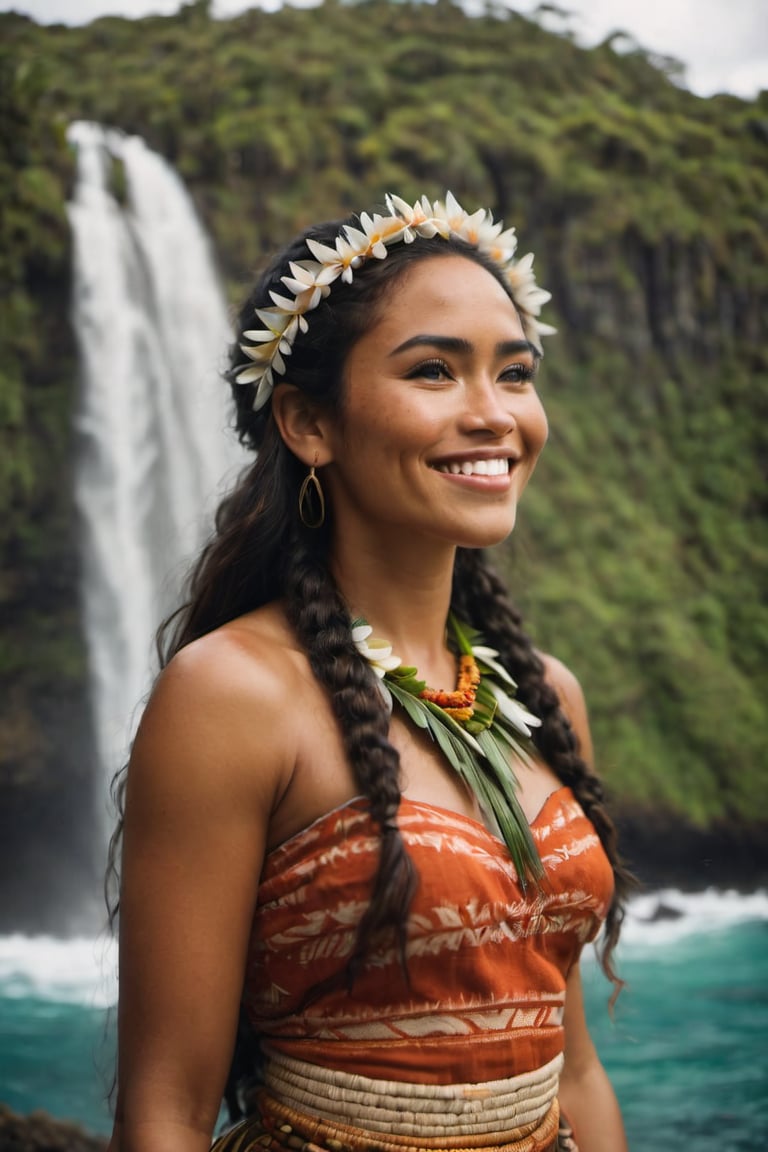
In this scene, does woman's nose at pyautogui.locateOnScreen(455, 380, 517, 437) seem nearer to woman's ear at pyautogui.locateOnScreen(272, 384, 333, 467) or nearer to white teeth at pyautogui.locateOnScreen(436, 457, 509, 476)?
white teeth at pyautogui.locateOnScreen(436, 457, 509, 476)

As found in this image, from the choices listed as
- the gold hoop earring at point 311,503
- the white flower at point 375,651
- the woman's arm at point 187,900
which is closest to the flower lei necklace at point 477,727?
the white flower at point 375,651

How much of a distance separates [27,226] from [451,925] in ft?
34.1

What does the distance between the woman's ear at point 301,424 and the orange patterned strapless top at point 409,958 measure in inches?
24.6

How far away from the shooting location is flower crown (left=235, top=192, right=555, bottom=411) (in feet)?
6.65

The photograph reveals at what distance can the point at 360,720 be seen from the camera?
1.80 m

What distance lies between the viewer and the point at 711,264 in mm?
15117

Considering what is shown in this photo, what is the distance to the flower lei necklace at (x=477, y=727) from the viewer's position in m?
1.88

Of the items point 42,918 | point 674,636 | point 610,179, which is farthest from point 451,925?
point 610,179

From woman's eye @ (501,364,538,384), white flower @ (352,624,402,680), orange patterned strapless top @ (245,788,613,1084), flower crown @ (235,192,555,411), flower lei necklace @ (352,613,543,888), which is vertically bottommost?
orange patterned strapless top @ (245,788,613,1084)

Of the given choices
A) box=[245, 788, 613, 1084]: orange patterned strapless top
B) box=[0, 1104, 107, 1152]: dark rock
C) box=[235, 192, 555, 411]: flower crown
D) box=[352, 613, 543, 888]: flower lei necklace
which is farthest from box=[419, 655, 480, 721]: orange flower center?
box=[0, 1104, 107, 1152]: dark rock

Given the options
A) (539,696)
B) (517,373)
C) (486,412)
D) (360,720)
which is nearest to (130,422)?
(539,696)

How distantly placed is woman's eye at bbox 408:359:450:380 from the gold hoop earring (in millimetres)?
259

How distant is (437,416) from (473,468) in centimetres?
10

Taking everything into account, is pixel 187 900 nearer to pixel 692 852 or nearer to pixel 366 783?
pixel 366 783
